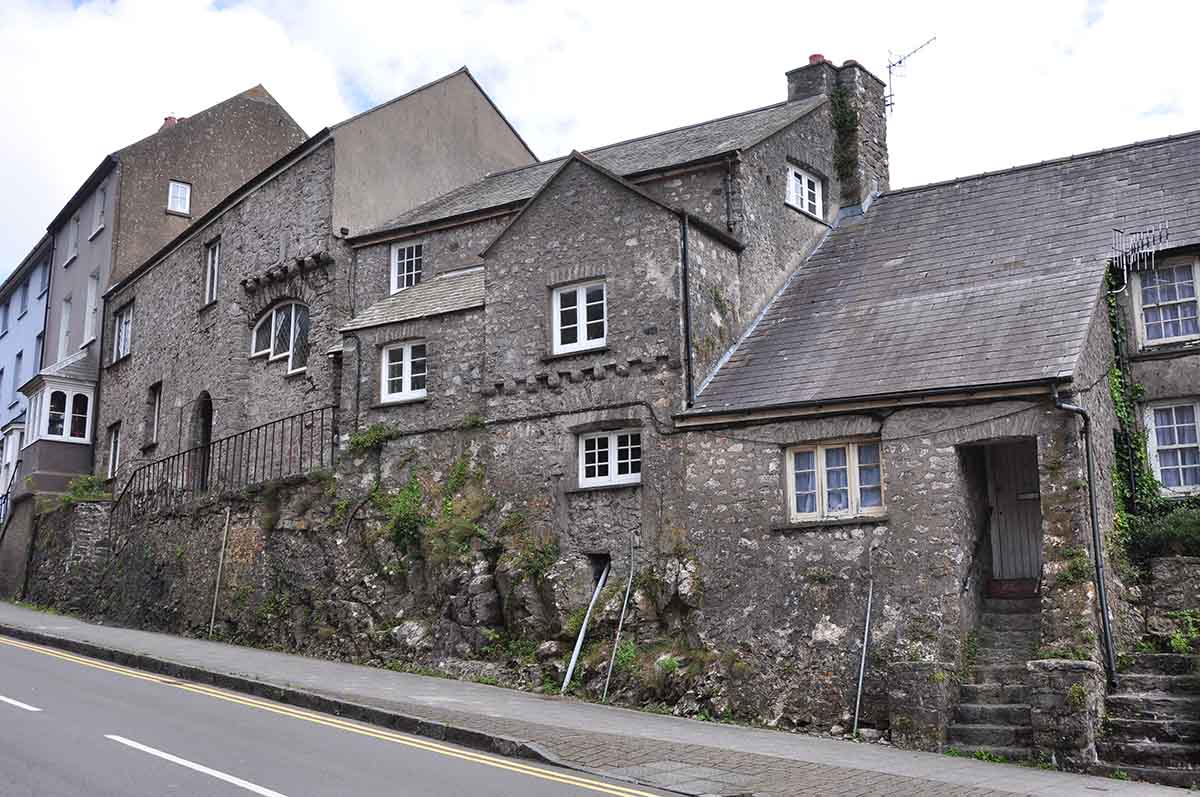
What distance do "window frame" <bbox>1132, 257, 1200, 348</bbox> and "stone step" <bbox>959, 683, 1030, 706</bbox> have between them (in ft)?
19.7

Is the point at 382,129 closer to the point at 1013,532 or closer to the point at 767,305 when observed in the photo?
the point at 767,305

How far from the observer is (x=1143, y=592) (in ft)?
→ 49.9

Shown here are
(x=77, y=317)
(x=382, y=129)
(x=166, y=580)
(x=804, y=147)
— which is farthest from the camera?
(x=77, y=317)

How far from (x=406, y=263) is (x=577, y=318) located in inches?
276

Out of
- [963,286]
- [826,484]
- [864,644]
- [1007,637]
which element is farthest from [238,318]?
[1007,637]

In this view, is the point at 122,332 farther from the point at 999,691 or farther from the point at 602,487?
the point at 999,691

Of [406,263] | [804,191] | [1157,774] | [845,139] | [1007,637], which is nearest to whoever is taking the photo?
[1157,774]

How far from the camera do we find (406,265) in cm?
2464

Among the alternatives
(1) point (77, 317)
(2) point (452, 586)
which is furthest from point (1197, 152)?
(1) point (77, 317)

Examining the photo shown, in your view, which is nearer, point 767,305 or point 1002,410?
point 1002,410

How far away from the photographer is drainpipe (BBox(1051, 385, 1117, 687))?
13.8 m

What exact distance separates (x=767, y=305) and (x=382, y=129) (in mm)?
11651

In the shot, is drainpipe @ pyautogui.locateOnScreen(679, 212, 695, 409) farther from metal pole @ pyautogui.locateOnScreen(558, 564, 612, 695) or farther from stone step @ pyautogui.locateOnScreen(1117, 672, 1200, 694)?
stone step @ pyautogui.locateOnScreen(1117, 672, 1200, 694)

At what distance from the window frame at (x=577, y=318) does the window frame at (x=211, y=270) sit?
43.5 feet
